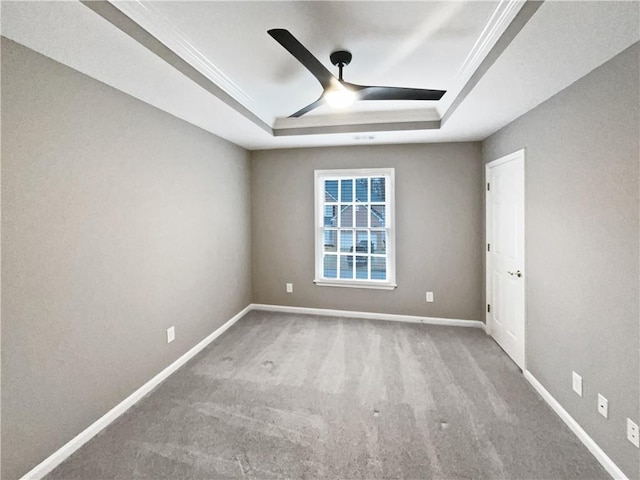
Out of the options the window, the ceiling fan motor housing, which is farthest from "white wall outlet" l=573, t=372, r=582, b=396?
the ceiling fan motor housing

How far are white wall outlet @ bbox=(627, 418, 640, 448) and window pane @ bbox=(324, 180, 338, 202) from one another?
3379 millimetres

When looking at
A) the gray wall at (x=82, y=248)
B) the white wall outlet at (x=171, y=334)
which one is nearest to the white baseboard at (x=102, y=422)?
the gray wall at (x=82, y=248)

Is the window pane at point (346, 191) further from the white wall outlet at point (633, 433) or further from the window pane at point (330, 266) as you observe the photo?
the white wall outlet at point (633, 433)

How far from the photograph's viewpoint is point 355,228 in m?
4.19

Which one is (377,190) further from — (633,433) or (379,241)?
(633,433)

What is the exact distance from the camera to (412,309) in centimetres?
403

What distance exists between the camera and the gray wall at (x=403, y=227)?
3.82 meters

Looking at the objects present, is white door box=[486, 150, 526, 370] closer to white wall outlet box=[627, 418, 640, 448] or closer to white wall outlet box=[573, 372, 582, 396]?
white wall outlet box=[573, 372, 582, 396]

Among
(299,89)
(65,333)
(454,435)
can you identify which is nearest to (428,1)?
(299,89)

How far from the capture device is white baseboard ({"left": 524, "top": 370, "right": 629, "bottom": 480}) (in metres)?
1.67

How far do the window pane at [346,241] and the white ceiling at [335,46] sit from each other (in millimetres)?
1960

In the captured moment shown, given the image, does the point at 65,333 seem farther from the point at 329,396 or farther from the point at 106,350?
the point at 329,396

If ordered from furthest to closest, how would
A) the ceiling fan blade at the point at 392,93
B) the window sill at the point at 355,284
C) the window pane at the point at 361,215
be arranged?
1. the window pane at the point at 361,215
2. the window sill at the point at 355,284
3. the ceiling fan blade at the point at 392,93

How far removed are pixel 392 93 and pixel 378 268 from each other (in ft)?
8.44
